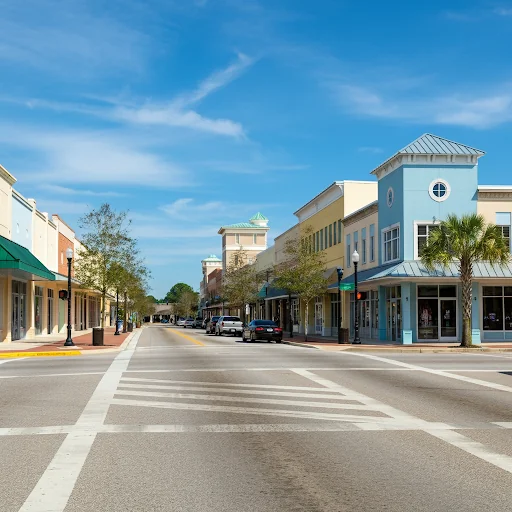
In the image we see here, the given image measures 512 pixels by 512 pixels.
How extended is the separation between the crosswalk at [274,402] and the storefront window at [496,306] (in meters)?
24.1

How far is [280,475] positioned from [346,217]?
42589 mm

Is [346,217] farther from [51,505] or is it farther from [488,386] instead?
[51,505]

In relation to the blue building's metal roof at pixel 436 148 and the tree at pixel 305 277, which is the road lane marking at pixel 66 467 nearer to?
the blue building's metal roof at pixel 436 148

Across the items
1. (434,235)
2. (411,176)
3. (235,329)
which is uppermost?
(411,176)

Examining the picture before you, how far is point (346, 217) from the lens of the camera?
163 ft

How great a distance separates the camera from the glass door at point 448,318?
39031 millimetres

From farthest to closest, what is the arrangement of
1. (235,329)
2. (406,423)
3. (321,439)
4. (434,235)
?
(235,329) < (434,235) < (406,423) < (321,439)

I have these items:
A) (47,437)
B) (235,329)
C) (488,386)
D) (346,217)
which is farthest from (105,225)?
(47,437)

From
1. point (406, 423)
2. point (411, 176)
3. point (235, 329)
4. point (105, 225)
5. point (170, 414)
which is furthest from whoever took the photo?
point (235, 329)

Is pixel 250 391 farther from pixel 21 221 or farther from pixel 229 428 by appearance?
pixel 21 221

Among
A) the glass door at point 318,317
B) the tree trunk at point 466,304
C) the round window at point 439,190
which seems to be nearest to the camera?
the tree trunk at point 466,304

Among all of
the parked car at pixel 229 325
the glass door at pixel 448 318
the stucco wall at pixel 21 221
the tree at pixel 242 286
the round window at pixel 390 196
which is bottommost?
the parked car at pixel 229 325

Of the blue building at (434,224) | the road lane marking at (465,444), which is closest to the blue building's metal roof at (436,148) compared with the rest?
the blue building at (434,224)

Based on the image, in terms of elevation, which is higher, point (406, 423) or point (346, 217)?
point (346, 217)
